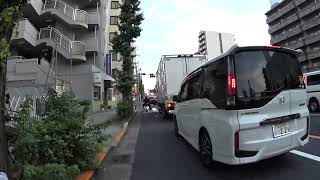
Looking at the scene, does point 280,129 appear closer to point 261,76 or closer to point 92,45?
point 261,76

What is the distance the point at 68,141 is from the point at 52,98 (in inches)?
50.2

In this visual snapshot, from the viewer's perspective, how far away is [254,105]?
5.52 metres

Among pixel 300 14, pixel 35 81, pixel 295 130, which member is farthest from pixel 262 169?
pixel 300 14

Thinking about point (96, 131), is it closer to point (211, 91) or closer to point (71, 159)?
point (71, 159)

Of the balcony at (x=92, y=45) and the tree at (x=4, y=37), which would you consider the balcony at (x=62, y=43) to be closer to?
the balcony at (x=92, y=45)

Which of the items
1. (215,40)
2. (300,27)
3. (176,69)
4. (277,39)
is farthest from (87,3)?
Result: (215,40)

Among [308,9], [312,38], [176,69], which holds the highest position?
[308,9]

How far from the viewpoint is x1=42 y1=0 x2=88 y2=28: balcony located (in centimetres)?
2597

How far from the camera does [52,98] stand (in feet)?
22.6

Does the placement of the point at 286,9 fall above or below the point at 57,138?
above

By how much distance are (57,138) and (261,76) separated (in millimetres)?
3463

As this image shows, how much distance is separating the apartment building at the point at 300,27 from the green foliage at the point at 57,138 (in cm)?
6407

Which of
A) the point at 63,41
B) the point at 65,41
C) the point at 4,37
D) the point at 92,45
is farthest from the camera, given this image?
the point at 92,45

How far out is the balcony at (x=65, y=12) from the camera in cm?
2597
